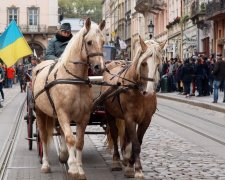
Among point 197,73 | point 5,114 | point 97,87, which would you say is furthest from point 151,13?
point 97,87

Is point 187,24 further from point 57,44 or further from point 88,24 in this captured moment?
A: point 88,24

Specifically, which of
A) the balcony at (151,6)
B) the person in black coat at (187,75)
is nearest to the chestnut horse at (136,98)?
the person in black coat at (187,75)

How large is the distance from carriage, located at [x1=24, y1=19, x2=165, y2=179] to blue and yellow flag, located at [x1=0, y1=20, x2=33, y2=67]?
17.2ft

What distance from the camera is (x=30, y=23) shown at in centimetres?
8312

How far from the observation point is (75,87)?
8922 millimetres

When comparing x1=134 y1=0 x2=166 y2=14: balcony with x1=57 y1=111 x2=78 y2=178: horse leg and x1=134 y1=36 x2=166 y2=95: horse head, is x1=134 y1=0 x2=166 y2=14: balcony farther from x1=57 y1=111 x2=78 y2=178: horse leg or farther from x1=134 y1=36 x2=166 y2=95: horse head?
x1=57 y1=111 x2=78 y2=178: horse leg

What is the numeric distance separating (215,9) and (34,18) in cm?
4689

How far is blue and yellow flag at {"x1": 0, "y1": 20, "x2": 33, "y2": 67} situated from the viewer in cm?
1521

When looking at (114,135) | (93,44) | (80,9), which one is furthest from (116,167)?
(80,9)

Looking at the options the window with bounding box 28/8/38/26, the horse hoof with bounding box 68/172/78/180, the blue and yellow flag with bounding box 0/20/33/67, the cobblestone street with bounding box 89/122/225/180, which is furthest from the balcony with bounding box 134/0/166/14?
the horse hoof with bounding box 68/172/78/180

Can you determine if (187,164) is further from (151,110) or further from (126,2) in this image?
(126,2)

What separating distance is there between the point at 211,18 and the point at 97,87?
31.8 metres

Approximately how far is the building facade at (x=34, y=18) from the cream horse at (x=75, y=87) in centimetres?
7223

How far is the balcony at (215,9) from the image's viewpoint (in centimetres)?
3824
